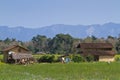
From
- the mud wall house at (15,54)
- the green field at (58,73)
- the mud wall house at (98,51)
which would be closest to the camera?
the green field at (58,73)

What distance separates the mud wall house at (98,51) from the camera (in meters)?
119

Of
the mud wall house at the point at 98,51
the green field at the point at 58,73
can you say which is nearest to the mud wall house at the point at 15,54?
the mud wall house at the point at 98,51

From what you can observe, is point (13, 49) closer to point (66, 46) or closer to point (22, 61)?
point (22, 61)

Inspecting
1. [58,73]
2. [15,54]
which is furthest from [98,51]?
[58,73]

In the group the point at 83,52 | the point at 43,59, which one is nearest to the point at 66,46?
the point at 83,52

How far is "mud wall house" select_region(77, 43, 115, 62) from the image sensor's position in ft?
390

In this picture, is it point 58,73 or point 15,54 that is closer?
point 58,73

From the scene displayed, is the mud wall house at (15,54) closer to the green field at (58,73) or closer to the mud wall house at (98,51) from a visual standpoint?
the mud wall house at (98,51)

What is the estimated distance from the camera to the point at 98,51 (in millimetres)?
121750

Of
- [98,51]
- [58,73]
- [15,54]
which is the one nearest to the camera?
[58,73]

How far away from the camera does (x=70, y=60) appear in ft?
328

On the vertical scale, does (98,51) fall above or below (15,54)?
above

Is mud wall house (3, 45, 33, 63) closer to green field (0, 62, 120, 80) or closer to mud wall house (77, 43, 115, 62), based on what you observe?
mud wall house (77, 43, 115, 62)

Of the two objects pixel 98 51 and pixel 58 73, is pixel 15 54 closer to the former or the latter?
pixel 98 51
